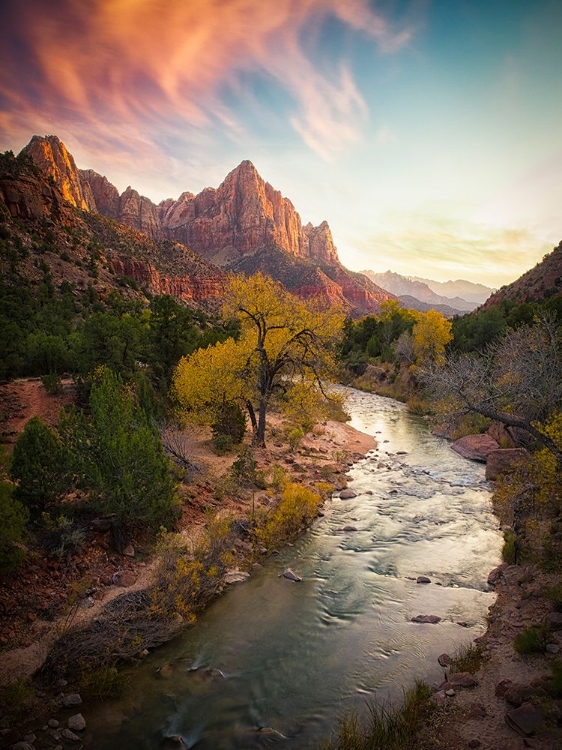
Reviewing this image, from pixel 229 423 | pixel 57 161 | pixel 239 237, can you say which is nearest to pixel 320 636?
pixel 229 423

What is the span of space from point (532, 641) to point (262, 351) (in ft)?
50.4

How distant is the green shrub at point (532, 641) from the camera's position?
24.2 feet

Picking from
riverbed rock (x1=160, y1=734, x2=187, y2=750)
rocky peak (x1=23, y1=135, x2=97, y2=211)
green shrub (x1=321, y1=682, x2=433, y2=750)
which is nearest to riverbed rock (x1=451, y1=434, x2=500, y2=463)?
green shrub (x1=321, y1=682, x2=433, y2=750)

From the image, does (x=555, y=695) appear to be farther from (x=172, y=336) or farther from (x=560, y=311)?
(x=560, y=311)

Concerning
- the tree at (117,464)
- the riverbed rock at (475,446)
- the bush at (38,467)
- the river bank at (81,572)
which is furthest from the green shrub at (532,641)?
the riverbed rock at (475,446)

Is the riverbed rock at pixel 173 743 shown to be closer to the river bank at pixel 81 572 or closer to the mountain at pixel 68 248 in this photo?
the river bank at pixel 81 572

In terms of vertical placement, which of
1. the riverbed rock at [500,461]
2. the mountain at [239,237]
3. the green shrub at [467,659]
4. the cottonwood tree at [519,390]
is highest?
the mountain at [239,237]

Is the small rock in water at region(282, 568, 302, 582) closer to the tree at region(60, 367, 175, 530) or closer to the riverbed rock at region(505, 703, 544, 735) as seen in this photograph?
the tree at region(60, 367, 175, 530)

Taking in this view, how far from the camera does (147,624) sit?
8.67 meters

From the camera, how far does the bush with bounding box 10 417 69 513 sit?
10.3m

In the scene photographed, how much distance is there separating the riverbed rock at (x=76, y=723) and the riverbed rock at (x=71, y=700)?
32cm

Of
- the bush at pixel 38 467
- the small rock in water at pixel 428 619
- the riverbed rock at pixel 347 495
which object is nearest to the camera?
the small rock in water at pixel 428 619

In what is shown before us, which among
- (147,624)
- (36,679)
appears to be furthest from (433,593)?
(36,679)

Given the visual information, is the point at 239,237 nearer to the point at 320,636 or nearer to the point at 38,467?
the point at 38,467
